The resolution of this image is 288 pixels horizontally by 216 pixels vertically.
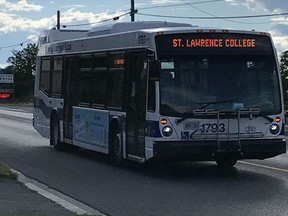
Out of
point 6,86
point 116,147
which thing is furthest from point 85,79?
point 6,86

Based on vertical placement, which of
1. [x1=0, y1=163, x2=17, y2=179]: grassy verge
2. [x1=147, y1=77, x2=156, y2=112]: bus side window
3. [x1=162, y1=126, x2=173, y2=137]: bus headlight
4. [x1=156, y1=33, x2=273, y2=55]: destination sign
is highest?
[x1=156, y1=33, x2=273, y2=55]: destination sign

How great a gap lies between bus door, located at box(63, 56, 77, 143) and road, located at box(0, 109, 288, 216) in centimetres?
68

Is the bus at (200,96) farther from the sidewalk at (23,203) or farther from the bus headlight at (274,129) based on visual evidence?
the sidewalk at (23,203)

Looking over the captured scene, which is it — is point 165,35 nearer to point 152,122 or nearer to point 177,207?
point 152,122

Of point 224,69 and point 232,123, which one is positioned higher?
point 224,69

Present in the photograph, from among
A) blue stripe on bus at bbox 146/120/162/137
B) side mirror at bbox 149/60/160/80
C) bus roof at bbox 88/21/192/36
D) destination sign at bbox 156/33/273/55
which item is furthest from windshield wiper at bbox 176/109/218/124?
bus roof at bbox 88/21/192/36

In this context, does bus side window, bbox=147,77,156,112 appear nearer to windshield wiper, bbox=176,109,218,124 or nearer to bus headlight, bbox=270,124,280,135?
windshield wiper, bbox=176,109,218,124

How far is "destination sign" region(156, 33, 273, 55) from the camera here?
13.9 metres

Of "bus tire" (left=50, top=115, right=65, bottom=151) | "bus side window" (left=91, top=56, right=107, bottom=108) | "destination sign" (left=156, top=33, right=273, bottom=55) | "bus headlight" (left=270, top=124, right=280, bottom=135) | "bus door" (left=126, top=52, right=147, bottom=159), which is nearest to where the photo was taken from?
"destination sign" (left=156, top=33, right=273, bottom=55)

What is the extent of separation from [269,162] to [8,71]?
106 m

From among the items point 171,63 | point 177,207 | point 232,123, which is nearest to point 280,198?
point 177,207

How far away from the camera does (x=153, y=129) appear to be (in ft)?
44.9

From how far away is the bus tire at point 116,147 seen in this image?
51.3ft

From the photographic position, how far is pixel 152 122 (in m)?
13.7
